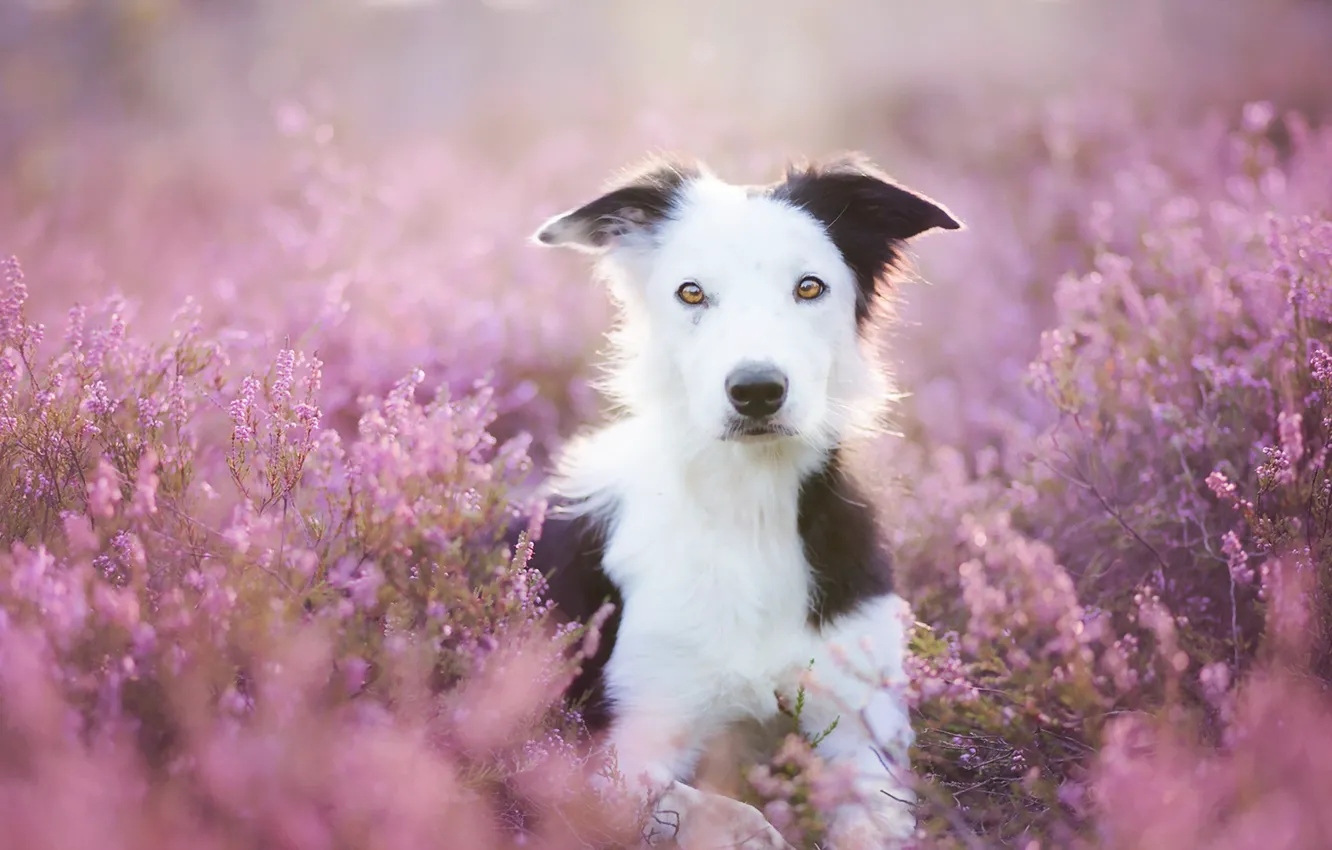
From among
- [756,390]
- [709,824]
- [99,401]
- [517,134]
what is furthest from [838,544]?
[517,134]

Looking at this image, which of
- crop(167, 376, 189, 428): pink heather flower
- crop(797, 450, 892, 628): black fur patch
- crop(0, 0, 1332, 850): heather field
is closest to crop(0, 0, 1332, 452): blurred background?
crop(0, 0, 1332, 850): heather field

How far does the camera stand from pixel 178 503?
298 centimetres

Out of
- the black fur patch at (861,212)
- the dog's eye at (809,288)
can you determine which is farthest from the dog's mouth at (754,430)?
the black fur patch at (861,212)

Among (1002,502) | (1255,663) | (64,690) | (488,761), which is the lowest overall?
(1002,502)

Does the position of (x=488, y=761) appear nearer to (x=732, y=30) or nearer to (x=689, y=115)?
(x=689, y=115)

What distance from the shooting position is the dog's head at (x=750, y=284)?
3.29m

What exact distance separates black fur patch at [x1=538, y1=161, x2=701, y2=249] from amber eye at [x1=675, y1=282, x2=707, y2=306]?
46cm

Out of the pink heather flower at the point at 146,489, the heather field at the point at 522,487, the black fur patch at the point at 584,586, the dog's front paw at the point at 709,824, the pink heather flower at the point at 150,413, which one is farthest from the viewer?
the black fur patch at the point at 584,586

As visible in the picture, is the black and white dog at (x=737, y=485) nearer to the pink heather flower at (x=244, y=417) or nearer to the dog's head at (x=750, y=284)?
the dog's head at (x=750, y=284)

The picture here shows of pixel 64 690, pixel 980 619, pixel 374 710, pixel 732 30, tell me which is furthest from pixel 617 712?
pixel 732 30

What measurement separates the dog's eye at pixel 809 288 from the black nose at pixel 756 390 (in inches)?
19.0

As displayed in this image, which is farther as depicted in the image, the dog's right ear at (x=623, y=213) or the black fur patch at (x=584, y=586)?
the dog's right ear at (x=623, y=213)

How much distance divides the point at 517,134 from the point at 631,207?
325 inches

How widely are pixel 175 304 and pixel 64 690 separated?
4482 mm
